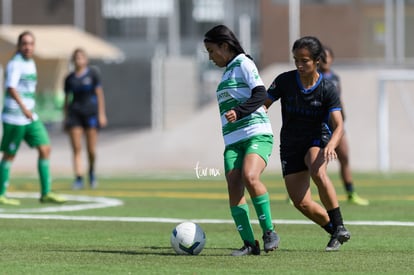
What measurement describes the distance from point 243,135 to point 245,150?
13 cm

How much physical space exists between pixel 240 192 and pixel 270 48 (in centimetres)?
2770

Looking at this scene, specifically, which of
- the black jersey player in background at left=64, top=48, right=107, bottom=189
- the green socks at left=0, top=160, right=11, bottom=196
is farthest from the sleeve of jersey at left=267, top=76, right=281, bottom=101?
the black jersey player in background at left=64, top=48, right=107, bottom=189

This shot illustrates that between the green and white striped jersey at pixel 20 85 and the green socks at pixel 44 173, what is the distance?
2.00 feet

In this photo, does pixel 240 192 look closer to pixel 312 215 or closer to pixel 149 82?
pixel 312 215

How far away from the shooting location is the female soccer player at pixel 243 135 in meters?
10.8

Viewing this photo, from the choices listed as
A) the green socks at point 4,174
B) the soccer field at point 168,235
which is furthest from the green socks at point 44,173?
the green socks at point 4,174

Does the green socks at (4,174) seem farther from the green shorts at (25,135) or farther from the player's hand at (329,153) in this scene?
the player's hand at (329,153)

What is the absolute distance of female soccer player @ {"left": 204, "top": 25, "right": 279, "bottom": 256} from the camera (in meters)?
10.8

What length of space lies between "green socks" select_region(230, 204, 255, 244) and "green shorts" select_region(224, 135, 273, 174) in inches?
14.0

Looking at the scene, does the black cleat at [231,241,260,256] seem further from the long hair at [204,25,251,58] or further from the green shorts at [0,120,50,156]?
the green shorts at [0,120,50,156]

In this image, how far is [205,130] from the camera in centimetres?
3142

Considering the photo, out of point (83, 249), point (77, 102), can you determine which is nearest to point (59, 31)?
point (77, 102)

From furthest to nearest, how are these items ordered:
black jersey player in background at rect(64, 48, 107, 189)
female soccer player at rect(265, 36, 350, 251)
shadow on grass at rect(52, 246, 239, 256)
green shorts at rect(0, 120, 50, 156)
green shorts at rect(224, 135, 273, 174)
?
1. black jersey player in background at rect(64, 48, 107, 189)
2. green shorts at rect(0, 120, 50, 156)
3. female soccer player at rect(265, 36, 350, 251)
4. shadow on grass at rect(52, 246, 239, 256)
5. green shorts at rect(224, 135, 273, 174)

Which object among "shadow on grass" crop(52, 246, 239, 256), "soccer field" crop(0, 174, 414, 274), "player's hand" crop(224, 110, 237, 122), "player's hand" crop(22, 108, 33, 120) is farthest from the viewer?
"player's hand" crop(22, 108, 33, 120)
